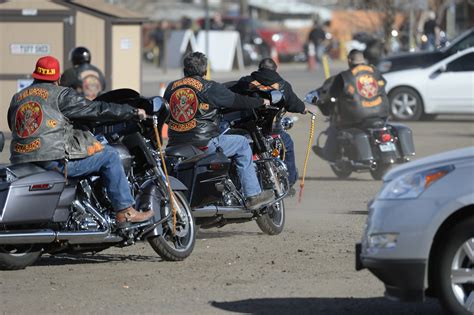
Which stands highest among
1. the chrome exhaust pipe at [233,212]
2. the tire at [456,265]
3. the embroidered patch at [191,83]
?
the embroidered patch at [191,83]

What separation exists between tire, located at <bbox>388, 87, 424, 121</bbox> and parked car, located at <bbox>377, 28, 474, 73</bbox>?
24.8 inches

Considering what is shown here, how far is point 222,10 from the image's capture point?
232 feet

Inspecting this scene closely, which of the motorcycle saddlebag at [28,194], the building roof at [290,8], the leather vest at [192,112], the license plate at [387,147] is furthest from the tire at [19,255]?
the building roof at [290,8]

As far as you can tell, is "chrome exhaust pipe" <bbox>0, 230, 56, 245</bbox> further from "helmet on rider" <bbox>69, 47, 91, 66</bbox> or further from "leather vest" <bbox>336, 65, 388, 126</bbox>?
"leather vest" <bbox>336, 65, 388, 126</bbox>

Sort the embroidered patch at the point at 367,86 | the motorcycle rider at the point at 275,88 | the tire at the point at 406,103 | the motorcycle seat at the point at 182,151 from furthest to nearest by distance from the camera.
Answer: the tire at the point at 406,103 → the embroidered patch at the point at 367,86 → the motorcycle rider at the point at 275,88 → the motorcycle seat at the point at 182,151

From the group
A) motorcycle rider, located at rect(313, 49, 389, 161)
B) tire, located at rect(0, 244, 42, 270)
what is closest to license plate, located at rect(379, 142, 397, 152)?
motorcycle rider, located at rect(313, 49, 389, 161)

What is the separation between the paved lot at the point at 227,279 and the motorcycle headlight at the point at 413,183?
0.95m

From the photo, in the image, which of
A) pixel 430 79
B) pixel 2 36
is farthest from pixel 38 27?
pixel 430 79

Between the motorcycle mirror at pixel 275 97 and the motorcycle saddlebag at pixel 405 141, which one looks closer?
the motorcycle mirror at pixel 275 97

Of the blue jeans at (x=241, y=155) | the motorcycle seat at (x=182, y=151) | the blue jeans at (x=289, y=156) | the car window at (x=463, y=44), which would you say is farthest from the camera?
the car window at (x=463, y=44)

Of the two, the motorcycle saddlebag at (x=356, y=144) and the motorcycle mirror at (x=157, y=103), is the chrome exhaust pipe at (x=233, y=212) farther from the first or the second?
the motorcycle saddlebag at (x=356, y=144)

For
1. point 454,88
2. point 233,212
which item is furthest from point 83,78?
point 454,88

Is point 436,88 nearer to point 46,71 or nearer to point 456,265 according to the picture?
point 46,71

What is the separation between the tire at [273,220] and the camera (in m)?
11.6
